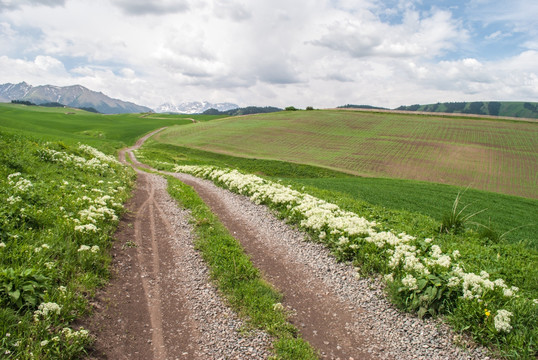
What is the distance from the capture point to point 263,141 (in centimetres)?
7056

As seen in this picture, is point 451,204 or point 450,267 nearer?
point 450,267

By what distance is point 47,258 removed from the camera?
7.36 m

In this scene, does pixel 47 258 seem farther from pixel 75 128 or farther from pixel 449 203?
pixel 75 128

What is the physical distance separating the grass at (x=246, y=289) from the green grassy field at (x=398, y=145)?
39.1 m

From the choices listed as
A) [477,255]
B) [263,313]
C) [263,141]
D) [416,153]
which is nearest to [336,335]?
[263,313]

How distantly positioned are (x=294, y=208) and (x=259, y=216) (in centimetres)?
211

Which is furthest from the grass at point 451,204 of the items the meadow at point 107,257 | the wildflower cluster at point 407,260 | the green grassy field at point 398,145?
the green grassy field at point 398,145

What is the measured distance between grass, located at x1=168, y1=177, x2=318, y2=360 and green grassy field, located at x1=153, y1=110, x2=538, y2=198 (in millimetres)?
39116

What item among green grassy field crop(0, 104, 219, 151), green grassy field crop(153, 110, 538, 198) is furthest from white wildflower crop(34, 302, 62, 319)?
Answer: green grassy field crop(153, 110, 538, 198)

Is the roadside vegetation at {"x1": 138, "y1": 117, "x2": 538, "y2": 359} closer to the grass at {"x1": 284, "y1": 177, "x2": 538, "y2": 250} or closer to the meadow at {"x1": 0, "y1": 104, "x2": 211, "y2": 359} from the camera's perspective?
the grass at {"x1": 284, "y1": 177, "x2": 538, "y2": 250}

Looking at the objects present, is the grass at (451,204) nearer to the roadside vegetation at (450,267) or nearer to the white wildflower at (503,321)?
the roadside vegetation at (450,267)

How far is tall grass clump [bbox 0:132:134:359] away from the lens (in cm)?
543

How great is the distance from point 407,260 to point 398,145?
2446 inches

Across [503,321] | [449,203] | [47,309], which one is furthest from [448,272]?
[449,203]
